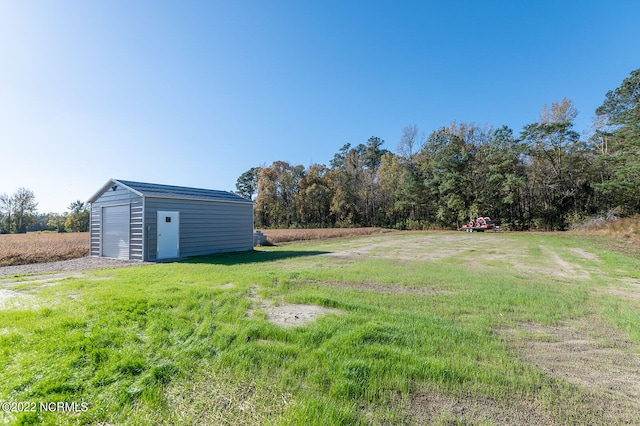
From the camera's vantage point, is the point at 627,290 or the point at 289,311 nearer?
the point at 289,311

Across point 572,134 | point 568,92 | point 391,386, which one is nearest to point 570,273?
point 391,386

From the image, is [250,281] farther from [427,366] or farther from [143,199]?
[143,199]

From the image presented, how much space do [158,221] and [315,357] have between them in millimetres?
9679

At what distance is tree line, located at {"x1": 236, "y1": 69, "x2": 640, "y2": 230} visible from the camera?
22697 millimetres

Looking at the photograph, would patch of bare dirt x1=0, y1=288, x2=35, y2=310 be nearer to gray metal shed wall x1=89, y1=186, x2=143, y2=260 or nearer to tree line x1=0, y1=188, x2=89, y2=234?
gray metal shed wall x1=89, y1=186, x2=143, y2=260

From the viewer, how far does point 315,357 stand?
2.32 metres

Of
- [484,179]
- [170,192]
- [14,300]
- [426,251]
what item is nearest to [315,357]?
[14,300]

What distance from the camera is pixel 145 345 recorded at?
97.3 inches

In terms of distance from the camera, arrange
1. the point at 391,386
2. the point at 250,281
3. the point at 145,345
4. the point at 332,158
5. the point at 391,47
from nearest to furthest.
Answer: the point at 391,386 → the point at 145,345 → the point at 250,281 → the point at 391,47 → the point at 332,158

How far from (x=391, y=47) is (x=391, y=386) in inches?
645

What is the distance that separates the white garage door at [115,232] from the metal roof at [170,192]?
0.88m

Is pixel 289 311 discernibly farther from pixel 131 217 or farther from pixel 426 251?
pixel 426 251

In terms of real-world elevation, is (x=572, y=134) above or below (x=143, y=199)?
above

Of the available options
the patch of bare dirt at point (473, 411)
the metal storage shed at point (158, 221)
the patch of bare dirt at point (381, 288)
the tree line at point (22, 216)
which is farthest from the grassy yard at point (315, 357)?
the tree line at point (22, 216)
